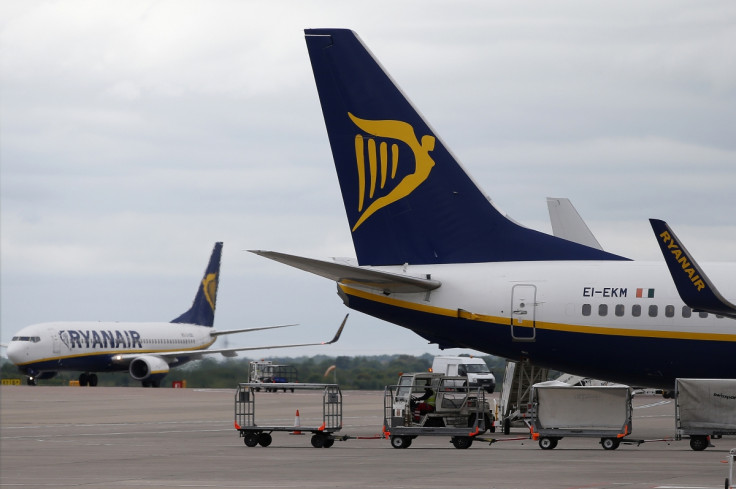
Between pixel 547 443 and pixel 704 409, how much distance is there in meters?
3.28

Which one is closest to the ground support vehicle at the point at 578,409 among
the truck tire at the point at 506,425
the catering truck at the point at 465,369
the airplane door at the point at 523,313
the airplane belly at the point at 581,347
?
the airplane belly at the point at 581,347

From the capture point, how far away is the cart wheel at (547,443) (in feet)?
78.3

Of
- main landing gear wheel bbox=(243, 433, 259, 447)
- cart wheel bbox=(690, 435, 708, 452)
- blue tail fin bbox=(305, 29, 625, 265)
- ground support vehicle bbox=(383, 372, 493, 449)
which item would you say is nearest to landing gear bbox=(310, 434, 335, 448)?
ground support vehicle bbox=(383, 372, 493, 449)

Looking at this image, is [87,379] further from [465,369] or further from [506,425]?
[506,425]

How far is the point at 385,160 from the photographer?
25688 millimetres

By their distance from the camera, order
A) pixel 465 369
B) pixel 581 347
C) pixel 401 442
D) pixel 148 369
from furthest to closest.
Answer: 1. pixel 148 369
2. pixel 465 369
3. pixel 401 442
4. pixel 581 347

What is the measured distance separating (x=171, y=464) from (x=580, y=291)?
9281 millimetres

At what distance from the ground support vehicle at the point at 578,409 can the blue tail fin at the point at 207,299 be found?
64603mm

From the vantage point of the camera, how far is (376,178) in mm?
25703

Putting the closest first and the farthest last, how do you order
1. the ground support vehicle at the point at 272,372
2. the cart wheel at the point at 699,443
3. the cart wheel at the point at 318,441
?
1. the cart wheel at the point at 699,443
2. the cart wheel at the point at 318,441
3. the ground support vehicle at the point at 272,372

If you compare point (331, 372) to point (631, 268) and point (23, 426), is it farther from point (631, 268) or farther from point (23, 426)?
point (631, 268)

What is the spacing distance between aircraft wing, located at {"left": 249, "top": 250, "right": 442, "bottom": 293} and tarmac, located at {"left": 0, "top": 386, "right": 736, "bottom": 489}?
11.4 ft

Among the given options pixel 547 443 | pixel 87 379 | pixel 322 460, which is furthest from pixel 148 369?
pixel 322 460

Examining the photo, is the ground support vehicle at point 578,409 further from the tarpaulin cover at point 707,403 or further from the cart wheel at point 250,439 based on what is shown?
the cart wheel at point 250,439
